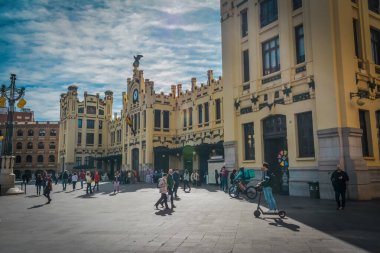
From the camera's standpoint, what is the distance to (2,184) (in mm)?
23438

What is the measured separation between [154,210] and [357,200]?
32.0 ft

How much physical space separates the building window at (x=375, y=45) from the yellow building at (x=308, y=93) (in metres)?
0.07

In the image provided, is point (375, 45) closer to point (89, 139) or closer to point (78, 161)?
point (89, 139)

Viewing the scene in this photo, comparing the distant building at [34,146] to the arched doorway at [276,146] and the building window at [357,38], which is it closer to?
the arched doorway at [276,146]

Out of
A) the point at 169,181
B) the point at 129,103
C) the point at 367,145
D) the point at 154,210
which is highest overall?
the point at 129,103

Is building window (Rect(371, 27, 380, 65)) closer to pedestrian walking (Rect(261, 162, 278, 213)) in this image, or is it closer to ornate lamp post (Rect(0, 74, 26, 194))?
pedestrian walking (Rect(261, 162, 278, 213))

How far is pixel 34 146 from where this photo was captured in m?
76.2

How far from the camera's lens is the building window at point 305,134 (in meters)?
17.3

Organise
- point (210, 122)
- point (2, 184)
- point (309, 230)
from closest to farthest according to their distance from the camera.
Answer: point (309, 230) < point (2, 184) < point (210, 122)

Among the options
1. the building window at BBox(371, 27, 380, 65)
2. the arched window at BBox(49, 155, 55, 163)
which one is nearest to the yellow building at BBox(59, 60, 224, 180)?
the building window at BBox(371, 27, 380, 65)

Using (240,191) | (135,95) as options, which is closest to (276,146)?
(240,191)

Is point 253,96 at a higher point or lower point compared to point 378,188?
higher

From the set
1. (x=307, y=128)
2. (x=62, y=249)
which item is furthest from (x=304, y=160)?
(x=62, y=249)

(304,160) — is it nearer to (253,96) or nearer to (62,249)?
(253,96)
